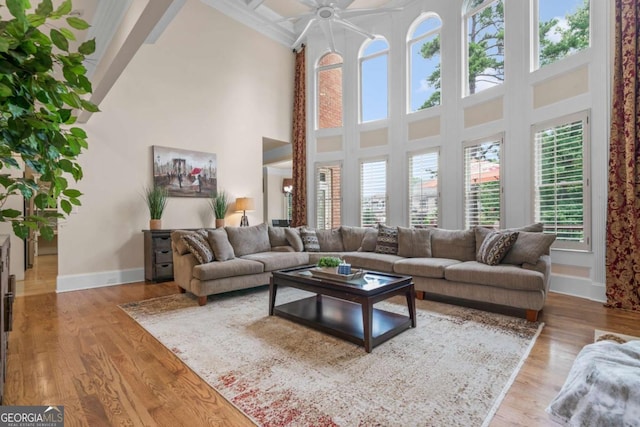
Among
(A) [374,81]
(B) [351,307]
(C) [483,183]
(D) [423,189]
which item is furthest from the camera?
(A) [374,81]

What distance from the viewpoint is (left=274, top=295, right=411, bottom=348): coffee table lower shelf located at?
2729 mm

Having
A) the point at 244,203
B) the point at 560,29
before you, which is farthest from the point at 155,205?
the point at 560,29

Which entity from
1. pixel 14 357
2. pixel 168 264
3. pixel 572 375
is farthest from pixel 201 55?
pixel 572 375

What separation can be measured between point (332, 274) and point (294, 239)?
2.37 metres

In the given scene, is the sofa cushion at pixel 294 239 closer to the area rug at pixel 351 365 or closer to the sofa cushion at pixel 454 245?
the area rug at pixel 351 365

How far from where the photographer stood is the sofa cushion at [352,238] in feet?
18.5

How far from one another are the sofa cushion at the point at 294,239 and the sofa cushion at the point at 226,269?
3.65 feet

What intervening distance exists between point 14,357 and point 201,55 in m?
5.41

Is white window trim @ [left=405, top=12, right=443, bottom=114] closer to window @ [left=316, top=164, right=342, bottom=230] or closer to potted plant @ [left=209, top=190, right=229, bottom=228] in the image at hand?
window @ [left=316, top=164, right=342, bottom=230]

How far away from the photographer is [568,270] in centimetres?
424

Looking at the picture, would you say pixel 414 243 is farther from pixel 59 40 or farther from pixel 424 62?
pixel 59 40

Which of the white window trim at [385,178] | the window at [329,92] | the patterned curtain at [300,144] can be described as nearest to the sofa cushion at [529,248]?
the white window trim at [385,178]

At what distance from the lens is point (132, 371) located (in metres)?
2.28

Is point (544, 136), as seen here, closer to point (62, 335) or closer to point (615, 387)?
point (615, 387)
